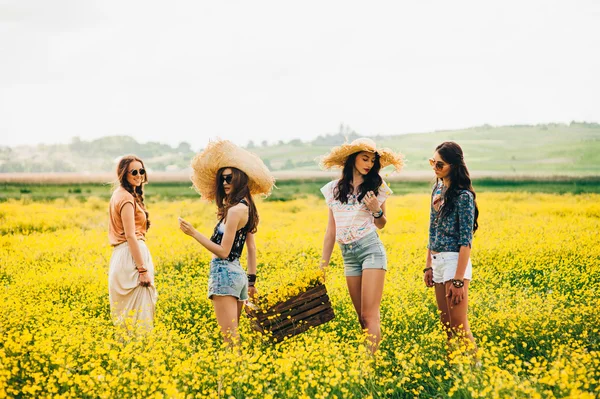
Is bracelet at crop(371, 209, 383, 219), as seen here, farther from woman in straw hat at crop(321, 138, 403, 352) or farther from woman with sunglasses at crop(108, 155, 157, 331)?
woman with sunglasses at crop(108, 155, 157, 331)

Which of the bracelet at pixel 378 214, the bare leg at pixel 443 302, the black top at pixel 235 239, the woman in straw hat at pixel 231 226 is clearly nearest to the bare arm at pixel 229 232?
the woman in straw hat at pixel 231 226

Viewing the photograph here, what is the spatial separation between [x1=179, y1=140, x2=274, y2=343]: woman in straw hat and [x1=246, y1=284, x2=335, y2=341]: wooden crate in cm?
24

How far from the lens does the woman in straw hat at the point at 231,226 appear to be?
205 inches

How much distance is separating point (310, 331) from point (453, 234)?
1925 mm

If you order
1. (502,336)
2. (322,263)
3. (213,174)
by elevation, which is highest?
(213,174)

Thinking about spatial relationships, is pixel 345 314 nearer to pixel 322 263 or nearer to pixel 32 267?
pixel 322 263

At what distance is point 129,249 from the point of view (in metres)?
6.02

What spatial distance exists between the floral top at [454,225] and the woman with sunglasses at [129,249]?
3.07 m

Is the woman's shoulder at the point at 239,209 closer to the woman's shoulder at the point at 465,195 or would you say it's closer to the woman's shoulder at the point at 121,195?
the woman's shoulder at the point at 121,195

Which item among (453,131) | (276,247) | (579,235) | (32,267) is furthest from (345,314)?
Answer: (453,131)

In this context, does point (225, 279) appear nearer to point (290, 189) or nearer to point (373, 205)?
point (373, 205)

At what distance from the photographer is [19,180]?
2708 cm

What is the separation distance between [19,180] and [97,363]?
25.2 meters

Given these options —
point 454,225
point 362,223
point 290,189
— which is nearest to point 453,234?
point 454,225
